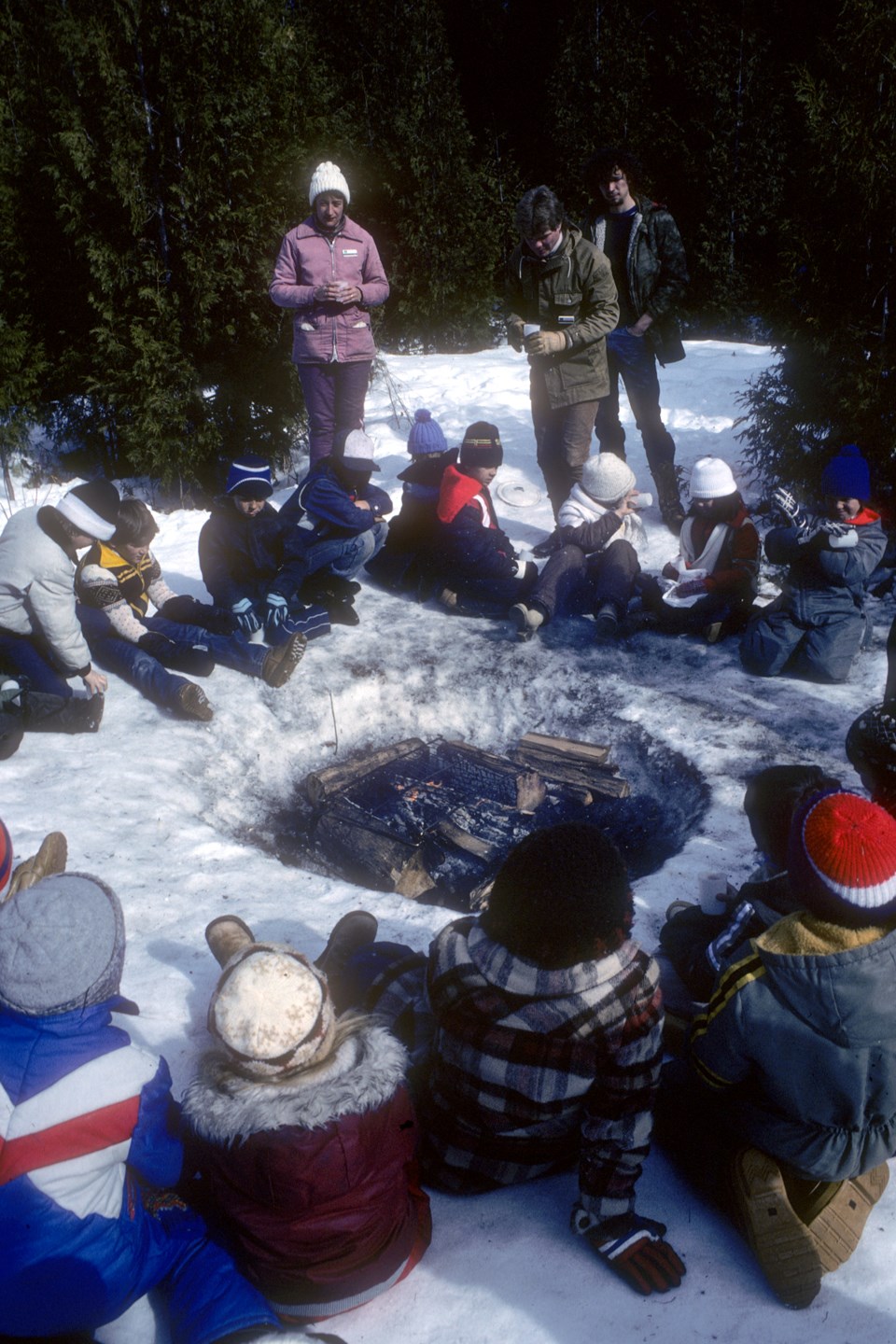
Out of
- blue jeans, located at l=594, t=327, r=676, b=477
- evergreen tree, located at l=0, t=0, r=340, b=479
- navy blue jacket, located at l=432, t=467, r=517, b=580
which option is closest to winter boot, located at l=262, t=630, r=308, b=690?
navy blue jacket, located at l=432, t=467, r=517, b=580

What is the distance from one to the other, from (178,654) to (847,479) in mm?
3955

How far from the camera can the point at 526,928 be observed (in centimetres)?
234

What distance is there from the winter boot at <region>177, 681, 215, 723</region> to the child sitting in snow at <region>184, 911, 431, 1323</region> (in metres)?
3.16

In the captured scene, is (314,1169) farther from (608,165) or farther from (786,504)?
(608,165)

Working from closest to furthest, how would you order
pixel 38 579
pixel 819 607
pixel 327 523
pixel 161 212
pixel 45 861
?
pixel 45 861, pixel 38 579, pixel 819 607, pixel 327 523, pixel 161 212

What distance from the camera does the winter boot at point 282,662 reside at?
5793mm

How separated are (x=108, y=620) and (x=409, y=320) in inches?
324

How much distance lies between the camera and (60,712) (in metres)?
5.09

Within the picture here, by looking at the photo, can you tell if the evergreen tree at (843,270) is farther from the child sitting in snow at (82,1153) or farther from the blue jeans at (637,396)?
the child sitting in snow at (82,1153)

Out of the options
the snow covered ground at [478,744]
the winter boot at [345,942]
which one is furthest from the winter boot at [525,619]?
the winter boot at [345,942]

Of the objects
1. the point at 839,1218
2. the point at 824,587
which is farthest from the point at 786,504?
the point at 839,1218

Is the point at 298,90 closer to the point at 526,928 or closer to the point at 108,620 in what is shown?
the point at 108,620

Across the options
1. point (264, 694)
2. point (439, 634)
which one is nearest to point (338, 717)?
point (264, 694)

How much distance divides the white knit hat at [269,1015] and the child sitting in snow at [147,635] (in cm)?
331
